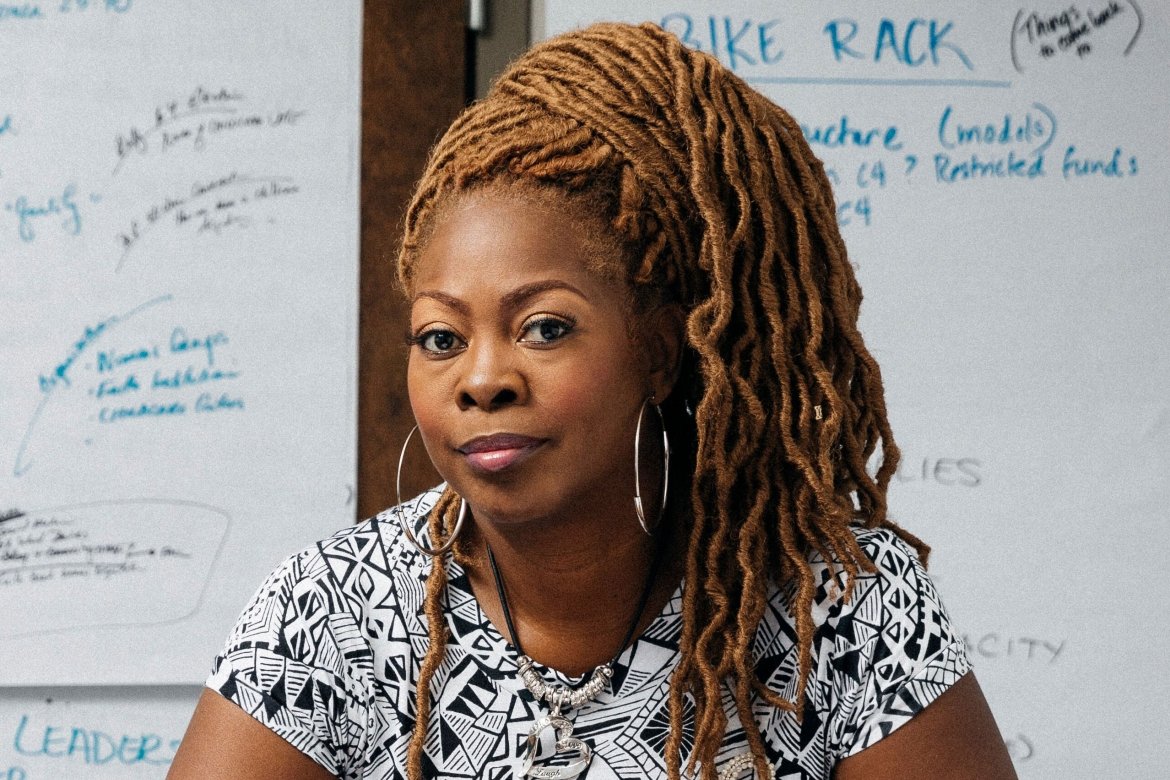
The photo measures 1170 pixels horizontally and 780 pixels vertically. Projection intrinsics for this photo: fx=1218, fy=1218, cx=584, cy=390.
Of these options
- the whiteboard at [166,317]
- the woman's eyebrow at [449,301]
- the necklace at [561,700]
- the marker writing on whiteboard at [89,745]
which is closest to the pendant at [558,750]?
the necklace at [561,700]

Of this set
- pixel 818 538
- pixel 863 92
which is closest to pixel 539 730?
pixel 818 538

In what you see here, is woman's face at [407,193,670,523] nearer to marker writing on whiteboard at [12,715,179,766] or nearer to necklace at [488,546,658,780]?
necklace at [488,546,658,780]

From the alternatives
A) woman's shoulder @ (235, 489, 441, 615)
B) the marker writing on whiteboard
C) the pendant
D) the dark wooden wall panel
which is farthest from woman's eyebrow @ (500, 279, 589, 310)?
the marker writing on whiteboard

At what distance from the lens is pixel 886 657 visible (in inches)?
38.2

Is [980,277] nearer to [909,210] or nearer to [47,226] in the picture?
[909,210]

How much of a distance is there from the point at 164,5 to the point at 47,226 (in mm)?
329

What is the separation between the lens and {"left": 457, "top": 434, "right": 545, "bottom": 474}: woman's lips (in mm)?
874

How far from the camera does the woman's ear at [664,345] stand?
94cm

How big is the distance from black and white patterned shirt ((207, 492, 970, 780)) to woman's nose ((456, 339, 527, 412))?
0.24m

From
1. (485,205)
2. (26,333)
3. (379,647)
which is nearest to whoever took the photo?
(485,205)

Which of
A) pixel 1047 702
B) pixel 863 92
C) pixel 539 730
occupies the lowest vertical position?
pixel 1047 702

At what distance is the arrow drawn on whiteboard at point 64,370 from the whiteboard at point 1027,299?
69 cm

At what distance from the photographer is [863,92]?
1.63 meters

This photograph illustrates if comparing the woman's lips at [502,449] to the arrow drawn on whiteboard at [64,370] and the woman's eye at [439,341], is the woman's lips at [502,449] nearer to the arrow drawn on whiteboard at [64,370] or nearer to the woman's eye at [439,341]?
the woman's eye at [439,341]
